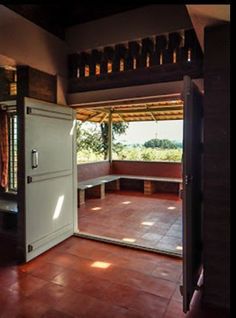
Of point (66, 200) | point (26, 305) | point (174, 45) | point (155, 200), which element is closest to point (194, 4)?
point (174, 45)

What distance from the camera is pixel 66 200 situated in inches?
146

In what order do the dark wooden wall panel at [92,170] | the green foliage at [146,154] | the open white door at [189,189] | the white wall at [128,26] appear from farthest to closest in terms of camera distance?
the green foliage at [146,154]
the dark wooden wall panel at [92,170]
the white wall at [128,26]
the open white door at [189,189]

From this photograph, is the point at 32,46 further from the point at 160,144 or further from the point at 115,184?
the point at 160,144

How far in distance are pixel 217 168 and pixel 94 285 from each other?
170 cm

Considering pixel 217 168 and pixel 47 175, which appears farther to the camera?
pixel 47 175

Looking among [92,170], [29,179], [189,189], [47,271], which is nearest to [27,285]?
[47,271]

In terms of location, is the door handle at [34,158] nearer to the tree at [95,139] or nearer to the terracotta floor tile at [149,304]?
the terracotta floor tile at [149,304]

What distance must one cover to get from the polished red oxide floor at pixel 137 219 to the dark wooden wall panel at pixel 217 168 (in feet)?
3.32

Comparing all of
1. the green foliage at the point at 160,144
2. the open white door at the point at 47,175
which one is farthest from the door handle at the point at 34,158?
the green foliage at the point at 160,144

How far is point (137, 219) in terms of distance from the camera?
4789 millimetres

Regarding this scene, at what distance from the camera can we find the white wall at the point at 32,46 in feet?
8.75

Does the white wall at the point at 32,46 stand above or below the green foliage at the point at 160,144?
above

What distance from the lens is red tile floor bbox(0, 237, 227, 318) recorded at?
6.97ft

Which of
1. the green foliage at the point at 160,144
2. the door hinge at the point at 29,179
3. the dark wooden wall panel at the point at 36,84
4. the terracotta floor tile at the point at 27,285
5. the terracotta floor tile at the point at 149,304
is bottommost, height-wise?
the terracotta floor tile at the point at 149,304
